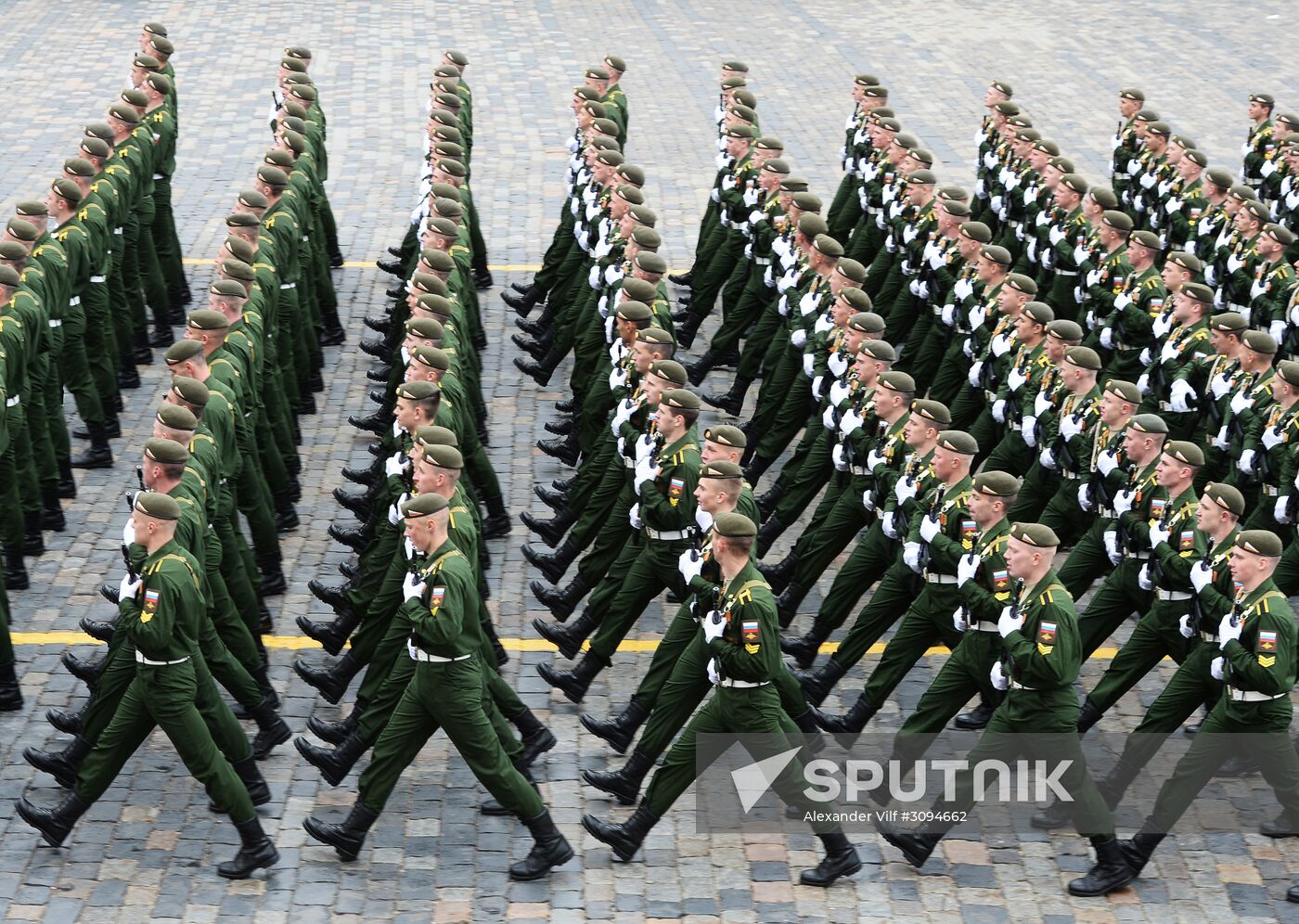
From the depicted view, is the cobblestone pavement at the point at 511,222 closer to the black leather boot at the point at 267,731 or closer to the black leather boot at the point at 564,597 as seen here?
the black leather boot at the point at 267,731

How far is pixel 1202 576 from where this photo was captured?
7.84 metres

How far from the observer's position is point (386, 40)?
22797mm

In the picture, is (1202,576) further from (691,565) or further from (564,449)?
(564,449)

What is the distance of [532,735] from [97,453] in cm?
437

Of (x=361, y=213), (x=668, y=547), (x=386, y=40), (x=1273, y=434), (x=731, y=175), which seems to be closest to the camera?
(x=668, y=547)

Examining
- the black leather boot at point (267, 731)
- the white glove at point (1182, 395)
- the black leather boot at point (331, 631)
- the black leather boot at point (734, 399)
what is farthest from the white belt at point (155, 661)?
the white glove at point (1182, 395)

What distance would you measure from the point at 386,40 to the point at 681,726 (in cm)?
1651

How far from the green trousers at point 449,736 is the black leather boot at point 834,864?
115 cm

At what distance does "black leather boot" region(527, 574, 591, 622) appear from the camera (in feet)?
30.9

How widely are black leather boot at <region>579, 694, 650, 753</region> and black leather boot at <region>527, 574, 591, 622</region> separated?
41.8 inches

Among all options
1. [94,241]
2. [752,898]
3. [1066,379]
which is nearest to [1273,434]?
[1066,379]

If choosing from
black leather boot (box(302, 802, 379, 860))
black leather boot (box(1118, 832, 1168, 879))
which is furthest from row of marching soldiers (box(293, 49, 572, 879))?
black leather boot (box(1118, 832, 1168, 879))

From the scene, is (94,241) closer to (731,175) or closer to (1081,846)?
(731,175)

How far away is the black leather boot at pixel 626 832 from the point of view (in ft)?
25.0
